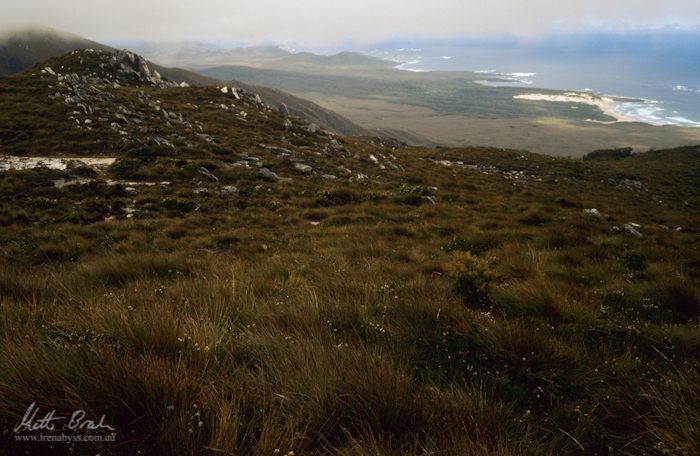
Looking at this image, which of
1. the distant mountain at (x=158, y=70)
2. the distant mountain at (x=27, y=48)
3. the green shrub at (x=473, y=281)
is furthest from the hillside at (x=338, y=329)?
the distant mountain at (x=27, y=48)

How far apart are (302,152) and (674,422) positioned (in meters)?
27.5

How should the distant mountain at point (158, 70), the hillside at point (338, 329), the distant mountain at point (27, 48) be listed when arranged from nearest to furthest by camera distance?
1. the hillside at point (338, 329)
2. the distant mountain at point (158, 70)
3. the distant mountain at point (27, 48)

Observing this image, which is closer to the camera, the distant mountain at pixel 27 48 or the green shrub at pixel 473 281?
the green shrub at pixel 473 281

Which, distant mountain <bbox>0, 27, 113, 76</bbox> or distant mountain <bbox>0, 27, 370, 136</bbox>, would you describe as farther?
distant mountain <bbox>0, 27, 113, 76</bbox>

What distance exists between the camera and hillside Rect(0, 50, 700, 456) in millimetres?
2006

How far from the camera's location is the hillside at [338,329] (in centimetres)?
201

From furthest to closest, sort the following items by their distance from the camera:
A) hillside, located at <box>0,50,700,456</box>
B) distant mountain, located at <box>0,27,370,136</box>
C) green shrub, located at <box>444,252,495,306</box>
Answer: distant mountain, located at <box>0,27,370,136</box>, green shrub, located at <box>444,252,495,306</box>, hillside, located at <box>0,50,700,456</box>

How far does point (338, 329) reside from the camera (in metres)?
3.57
